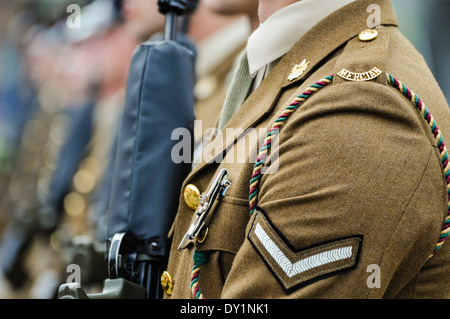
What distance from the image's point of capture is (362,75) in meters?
1.09

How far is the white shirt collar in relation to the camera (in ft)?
4.32

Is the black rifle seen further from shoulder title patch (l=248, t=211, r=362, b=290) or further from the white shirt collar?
shoulder title patch (l=248, t=211, r=362, b=290)

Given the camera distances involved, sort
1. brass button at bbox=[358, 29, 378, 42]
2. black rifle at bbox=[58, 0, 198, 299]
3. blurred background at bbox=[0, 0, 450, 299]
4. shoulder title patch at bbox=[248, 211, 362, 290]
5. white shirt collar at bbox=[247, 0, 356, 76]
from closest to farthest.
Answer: shoulder title patch at bbox=[248, 211, 362, 290]
brass button at bbox=[358, 29, 378, 42]
white shirt collar at bbox=[247, 0, 356, 76]
black rifle at bbox=[58, 0, 198, 299]
blurred background at bbox=[0, 0, 450, 299]

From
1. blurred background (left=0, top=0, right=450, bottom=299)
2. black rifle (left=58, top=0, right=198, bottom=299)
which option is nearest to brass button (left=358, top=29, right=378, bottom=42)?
black rifle (left=58, top=0, right=198, bottom=299)

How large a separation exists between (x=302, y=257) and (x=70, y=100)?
426cm

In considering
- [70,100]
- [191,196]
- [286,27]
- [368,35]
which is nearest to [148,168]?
[191,196]

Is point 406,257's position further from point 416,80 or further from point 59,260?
point 59,260

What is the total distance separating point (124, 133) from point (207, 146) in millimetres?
302

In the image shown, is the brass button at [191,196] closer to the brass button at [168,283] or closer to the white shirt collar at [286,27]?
the brass button at [168,283]

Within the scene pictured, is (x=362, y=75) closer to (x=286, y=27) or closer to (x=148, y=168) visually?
(x=286, y=27)

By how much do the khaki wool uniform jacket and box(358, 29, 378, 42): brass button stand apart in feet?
0.15

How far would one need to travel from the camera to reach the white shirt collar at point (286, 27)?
4.32 ft

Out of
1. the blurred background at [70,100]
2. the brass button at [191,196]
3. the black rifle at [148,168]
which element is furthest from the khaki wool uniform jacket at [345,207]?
the blurred background at [70,100]

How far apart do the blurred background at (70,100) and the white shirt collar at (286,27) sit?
0.57 m
